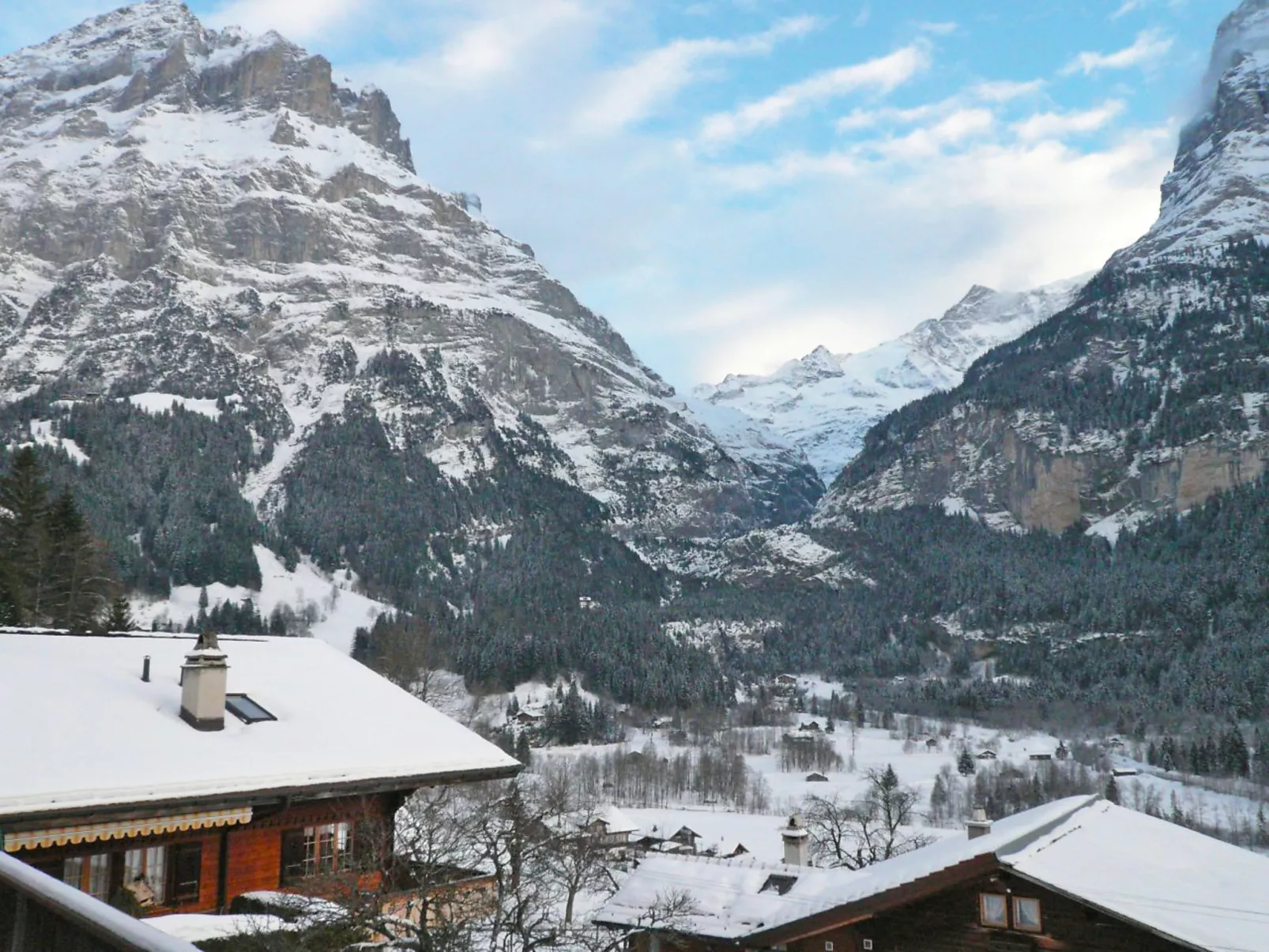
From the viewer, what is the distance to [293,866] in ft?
67.5

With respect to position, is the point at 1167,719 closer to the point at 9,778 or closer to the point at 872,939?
the point at 872,939

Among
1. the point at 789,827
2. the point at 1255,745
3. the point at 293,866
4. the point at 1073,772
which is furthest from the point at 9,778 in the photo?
the point at 1255,745

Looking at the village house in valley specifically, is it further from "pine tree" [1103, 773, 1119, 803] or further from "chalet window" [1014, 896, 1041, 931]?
"pine tree" [1103, 773, 1119, 803]

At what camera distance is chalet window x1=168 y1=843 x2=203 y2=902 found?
18984 mm

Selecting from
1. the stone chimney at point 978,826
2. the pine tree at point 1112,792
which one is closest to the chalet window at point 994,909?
the stone chimney at point 978,826

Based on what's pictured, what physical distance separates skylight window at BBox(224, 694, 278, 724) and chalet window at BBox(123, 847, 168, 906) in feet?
9.11

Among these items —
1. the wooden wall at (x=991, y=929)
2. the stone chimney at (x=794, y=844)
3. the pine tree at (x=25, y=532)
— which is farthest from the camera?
the pine tree at (x=25, y=532)

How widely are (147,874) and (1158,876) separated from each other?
20561 millimetres

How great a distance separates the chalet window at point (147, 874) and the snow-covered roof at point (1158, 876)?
16.5m

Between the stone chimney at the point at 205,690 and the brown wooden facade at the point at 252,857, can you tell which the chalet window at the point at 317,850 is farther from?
the stone chimney at the point at 205,690

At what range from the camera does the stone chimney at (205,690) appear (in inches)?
781

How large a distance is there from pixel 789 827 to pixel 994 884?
2252cm

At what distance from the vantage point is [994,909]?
74.7 ft

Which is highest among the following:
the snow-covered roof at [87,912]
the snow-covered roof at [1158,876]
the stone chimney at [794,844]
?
the snow-covered roof at [87,912]
